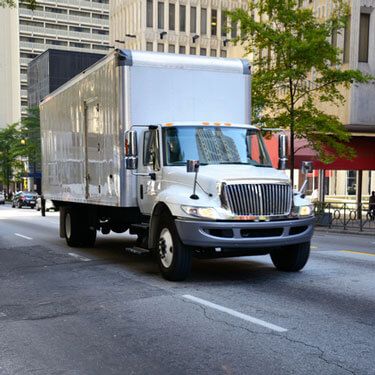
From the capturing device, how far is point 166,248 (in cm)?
862

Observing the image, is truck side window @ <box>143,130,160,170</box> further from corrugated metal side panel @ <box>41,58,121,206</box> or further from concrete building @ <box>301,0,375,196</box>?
concrete building @ <box>301,0,375,196</box>

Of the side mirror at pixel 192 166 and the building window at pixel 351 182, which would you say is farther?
the building window at pixel 351 182

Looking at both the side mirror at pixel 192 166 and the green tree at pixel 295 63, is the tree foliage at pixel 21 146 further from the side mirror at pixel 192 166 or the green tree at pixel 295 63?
the side mirror at pixel 192 166

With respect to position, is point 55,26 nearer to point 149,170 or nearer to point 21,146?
point 21,146

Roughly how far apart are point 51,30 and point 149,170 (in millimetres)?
107854

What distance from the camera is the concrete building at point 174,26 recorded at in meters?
66.1

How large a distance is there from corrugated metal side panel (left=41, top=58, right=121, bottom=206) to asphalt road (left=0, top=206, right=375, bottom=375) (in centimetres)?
177

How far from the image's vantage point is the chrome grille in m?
8.03

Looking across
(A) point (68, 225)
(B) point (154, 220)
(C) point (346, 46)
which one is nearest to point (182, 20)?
(C) point (346, 46)

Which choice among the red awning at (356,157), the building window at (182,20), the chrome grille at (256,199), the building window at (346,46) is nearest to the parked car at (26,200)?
the red awning at (356,157)

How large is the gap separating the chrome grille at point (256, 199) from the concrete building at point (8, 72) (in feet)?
366

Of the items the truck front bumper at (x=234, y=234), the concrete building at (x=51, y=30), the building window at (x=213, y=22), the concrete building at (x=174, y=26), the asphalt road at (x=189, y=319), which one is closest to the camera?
the asphalt road at (x=189, y=319)

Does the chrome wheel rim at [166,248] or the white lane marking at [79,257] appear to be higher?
the chrome wheel rim at [166,248]

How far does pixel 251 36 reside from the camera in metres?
23.9
